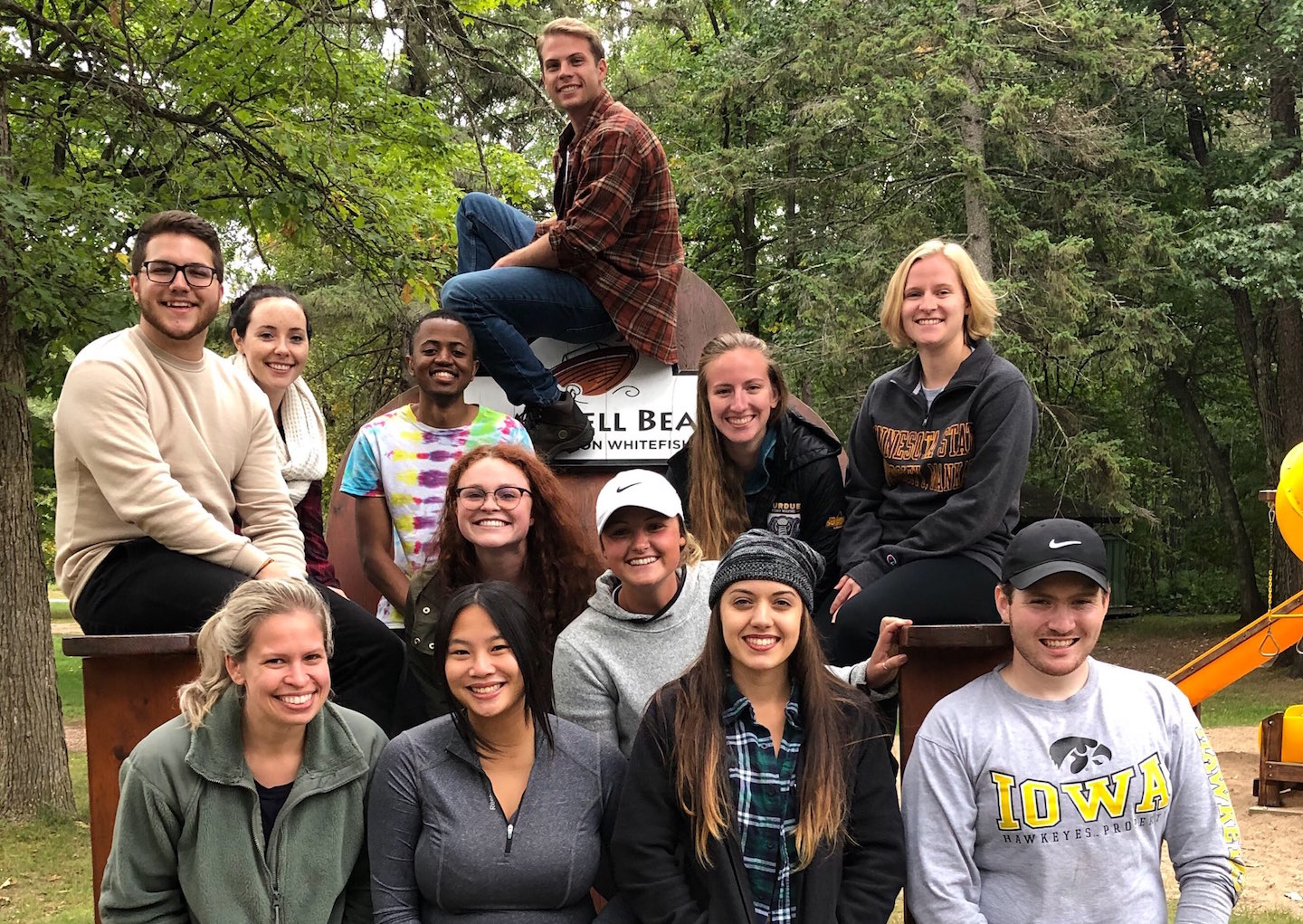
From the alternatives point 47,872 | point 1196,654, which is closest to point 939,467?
point 47,872

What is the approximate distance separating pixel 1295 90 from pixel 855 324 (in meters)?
6.77

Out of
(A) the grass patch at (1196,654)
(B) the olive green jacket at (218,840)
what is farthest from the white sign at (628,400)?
(A) the grass patch at (1196,654)

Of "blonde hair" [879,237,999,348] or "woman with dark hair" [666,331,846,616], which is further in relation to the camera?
"woman with dark hair" [666,331,846,616]

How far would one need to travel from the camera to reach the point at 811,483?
12.4ft

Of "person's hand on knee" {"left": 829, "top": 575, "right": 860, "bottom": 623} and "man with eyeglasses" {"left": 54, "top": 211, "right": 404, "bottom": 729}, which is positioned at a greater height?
"man with eyeglasses" {"left": 54, "top": 211, "right": 404, "bottom": 729}

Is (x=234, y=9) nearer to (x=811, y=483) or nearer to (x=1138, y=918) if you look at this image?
(x=811, y=483)

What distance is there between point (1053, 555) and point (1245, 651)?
20.0 ft

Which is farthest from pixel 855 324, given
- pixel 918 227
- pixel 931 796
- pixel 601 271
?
pixel 931 796

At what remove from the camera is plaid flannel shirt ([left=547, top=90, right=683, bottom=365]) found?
439 cm

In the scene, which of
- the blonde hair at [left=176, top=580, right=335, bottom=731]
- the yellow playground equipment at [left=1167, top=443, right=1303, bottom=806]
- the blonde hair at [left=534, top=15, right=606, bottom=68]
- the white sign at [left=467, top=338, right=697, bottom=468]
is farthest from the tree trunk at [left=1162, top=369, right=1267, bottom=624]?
the blonde hair at [left=176, top=580, right=335, bottom=731]

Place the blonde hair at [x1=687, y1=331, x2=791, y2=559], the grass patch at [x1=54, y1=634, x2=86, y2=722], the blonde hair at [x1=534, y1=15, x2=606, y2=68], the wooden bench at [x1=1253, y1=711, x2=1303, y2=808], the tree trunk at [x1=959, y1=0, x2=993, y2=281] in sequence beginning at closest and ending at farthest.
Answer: the blonde hair at [x1=687, y1=331, x2=791, y2=559] < the blonde hair at [x1=534, y1=15, x2=606, y2=68] < the wooden bench at [x1=1253, y1=711, x2=1303, y2=808] < the tree trunk at [x1=959, y1=0, x2=993, y2=281] < the grass patch at [x1=54, y1=634, x2=86, y2=722]

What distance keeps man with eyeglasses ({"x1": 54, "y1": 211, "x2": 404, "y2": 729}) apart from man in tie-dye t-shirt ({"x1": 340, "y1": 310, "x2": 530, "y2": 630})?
68cm

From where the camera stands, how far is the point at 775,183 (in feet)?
51.3

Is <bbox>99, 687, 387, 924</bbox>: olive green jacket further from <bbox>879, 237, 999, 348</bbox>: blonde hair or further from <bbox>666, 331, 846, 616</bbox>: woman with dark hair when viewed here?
<bbox>879, 237, 999, 348</bbox>: blonde hair
